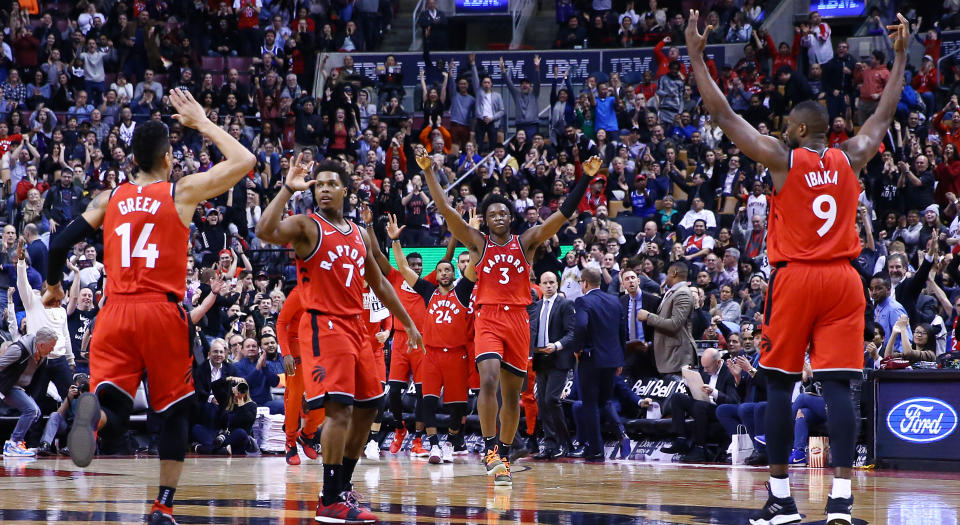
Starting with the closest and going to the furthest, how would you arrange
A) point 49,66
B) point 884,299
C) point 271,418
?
point 884,299 < point 271,418 < point 49,66

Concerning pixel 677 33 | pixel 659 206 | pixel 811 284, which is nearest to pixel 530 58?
pixel 677 33

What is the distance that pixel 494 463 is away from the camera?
10.2 meters

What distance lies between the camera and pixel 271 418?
616 inches

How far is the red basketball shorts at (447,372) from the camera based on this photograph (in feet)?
44.4

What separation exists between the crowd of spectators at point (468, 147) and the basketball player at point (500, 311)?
3915mm

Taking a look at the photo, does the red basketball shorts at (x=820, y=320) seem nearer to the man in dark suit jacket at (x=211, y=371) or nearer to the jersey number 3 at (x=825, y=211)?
the jersey number 3 at (x=825, y=211)

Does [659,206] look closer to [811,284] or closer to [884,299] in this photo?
[884,299]

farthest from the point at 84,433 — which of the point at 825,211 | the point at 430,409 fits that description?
the point at 430,409

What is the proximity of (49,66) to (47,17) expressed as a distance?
1818mm

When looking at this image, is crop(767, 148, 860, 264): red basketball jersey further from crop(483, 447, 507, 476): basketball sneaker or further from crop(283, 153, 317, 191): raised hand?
crop(483, 447, 507, 476): basketball sneaker


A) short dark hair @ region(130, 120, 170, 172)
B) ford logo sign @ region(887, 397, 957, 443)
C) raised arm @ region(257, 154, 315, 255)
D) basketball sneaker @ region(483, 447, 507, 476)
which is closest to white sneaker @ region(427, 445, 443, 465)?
basketball sneaker @ region(483, 447, 507, 476)

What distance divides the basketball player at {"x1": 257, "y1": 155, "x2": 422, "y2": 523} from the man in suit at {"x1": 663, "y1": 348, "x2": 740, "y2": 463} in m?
6.66

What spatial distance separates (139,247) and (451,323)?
7.26m

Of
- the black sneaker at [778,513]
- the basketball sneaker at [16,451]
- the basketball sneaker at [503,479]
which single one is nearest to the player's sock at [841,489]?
the black sneaker at [778,513]
